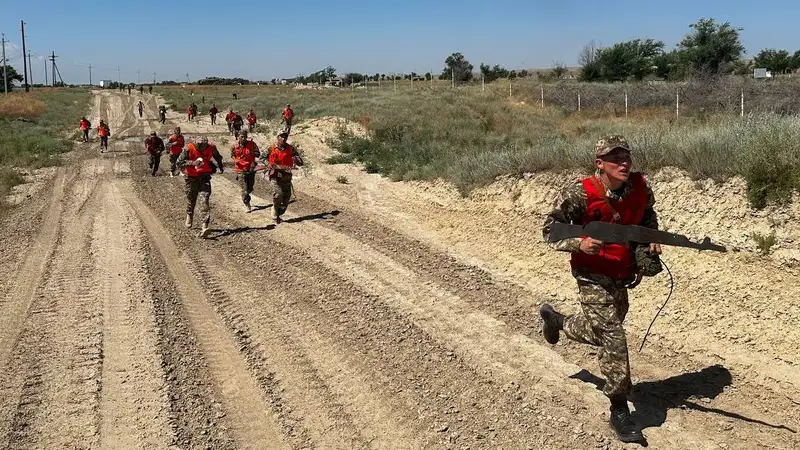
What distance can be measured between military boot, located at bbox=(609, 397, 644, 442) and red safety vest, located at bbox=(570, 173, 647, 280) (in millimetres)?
884

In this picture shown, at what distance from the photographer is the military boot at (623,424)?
424 centimetres

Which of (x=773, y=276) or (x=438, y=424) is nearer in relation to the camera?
(x=438, y=424)

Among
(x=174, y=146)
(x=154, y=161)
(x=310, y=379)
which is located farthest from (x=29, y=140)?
(x=310, y=379)

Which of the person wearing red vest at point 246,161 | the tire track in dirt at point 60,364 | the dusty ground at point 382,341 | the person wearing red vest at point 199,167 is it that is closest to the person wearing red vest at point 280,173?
the person wearing red vest at point 199,167

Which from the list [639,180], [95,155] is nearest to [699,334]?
[639,180]

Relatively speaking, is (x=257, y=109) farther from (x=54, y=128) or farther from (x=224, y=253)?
(x=224, y=253)

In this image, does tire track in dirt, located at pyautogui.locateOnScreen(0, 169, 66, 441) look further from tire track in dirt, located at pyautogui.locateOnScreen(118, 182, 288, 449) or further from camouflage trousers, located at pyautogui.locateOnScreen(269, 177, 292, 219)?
camouflage trousers, located at pyautogui.locateOnScreen(269, 177, 292, 219)

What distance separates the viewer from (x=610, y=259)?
4.27 m

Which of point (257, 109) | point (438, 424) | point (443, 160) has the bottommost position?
point (438, 424)

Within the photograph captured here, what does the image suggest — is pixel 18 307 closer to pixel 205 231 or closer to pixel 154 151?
pixel 205 231

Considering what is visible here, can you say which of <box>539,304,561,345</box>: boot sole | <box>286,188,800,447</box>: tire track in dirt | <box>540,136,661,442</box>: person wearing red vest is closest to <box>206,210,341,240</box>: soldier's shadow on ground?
<box>286,188,800,447</box>: tire track in dirt

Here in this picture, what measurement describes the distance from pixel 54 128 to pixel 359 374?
4481cm

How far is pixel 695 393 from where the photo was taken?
195 inches

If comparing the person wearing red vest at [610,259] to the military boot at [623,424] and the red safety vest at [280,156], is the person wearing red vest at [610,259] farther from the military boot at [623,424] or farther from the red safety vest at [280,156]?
the red safety vest at [280,156]
